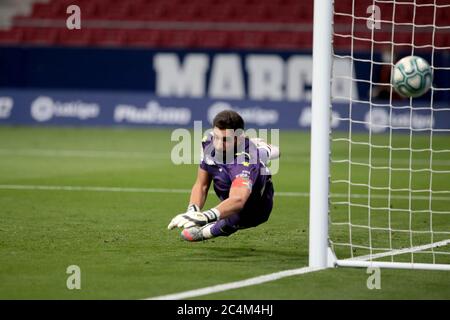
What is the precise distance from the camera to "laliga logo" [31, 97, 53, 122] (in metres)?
25.1

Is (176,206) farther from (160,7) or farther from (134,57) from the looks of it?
(160,7)

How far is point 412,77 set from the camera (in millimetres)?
8492

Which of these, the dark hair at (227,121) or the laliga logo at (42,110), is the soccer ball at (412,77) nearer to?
the dark hair at (227,121)

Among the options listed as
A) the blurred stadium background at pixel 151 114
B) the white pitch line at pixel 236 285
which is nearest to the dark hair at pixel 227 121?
the blurred stadium background at pixel 151 114

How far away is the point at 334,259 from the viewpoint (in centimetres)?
772

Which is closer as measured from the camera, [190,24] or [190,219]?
[190,219]

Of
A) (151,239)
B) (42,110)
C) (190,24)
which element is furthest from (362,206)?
(190,24)

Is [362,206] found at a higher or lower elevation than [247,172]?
lower

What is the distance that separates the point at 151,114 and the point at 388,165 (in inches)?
359

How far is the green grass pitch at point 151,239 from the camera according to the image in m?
6.87

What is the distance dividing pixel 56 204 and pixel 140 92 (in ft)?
45.1

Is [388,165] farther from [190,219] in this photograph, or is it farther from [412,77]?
[190,219]

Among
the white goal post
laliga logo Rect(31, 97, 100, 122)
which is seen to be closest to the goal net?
the white goal post

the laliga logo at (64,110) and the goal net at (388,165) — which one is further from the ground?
the laliga logo at (64,110)
